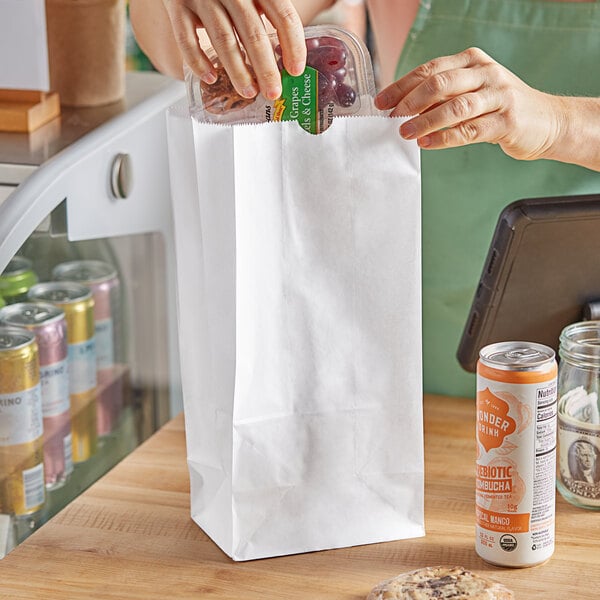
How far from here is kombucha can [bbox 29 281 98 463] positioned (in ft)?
4.27

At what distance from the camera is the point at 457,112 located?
2.94ft

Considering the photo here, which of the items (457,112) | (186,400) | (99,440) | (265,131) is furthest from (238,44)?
(99,440)

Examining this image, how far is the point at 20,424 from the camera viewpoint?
1150 mm

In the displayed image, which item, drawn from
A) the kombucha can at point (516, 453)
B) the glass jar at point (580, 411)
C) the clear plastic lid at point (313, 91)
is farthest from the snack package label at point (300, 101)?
the glass jar at point (580, 411)

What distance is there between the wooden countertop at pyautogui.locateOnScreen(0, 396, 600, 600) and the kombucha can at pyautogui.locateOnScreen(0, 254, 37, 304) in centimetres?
26

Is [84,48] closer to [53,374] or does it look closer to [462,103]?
[53,374]

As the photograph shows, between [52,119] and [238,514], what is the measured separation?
2.05ft

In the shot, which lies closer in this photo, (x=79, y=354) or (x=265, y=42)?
(x=265, y=42)

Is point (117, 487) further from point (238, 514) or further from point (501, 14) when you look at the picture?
point (501, 14)

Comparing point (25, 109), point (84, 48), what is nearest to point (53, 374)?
point (25, 109)

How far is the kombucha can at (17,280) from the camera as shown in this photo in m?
1.16

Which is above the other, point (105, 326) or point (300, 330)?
point (300, 330)

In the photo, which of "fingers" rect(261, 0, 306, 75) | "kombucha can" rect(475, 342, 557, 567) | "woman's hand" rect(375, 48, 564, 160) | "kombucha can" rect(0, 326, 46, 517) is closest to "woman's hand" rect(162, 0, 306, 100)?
"fingers" rect(261, 0, 306, 75)

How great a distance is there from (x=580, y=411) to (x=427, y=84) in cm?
37
